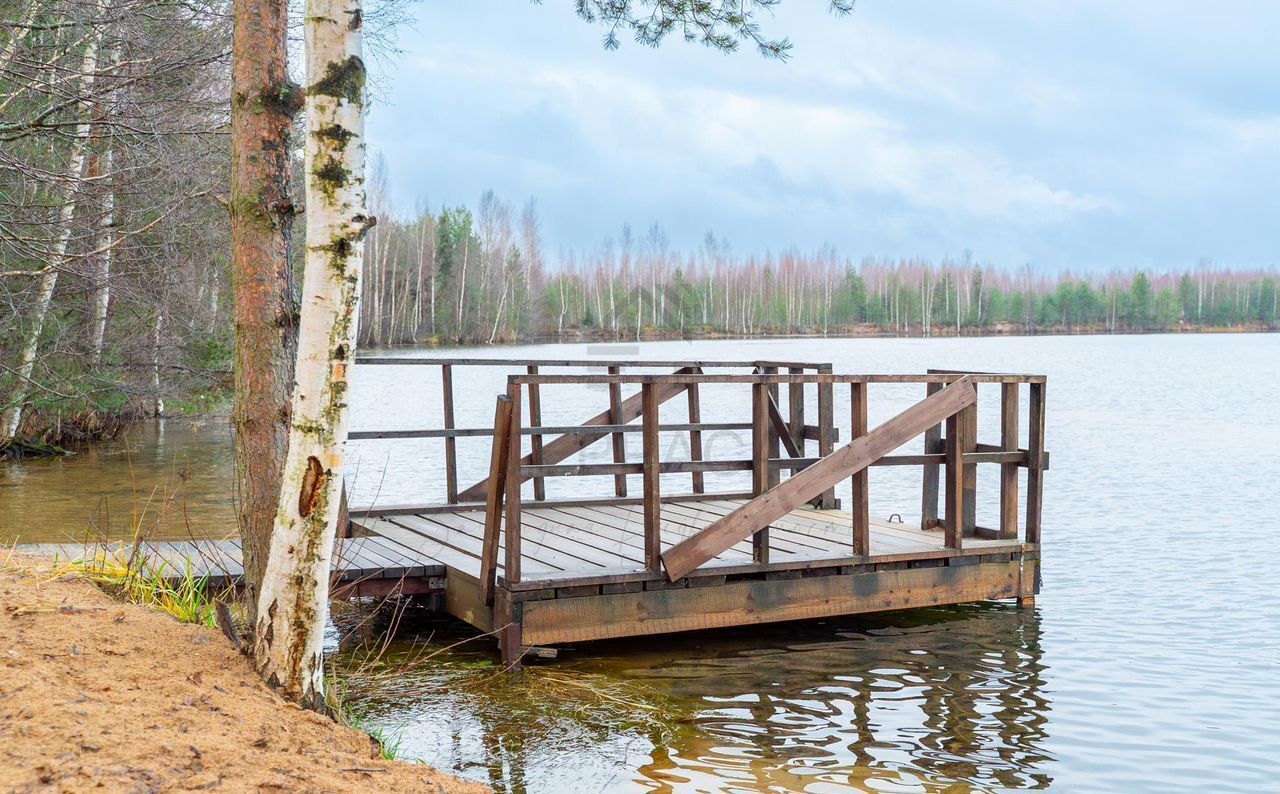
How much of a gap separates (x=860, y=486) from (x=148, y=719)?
492 centimetres

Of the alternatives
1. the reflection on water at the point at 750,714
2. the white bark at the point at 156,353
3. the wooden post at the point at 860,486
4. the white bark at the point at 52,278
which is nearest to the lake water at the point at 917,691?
the reflection on water at the point at 750,714

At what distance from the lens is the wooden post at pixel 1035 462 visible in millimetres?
7973

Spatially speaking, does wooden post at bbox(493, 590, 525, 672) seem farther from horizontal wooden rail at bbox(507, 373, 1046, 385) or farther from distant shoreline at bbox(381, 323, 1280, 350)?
distant shoreline at bbox(381, 323, 1280, 350)

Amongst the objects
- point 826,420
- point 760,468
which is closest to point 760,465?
point 760,468

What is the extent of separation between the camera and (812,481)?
7.27 meters

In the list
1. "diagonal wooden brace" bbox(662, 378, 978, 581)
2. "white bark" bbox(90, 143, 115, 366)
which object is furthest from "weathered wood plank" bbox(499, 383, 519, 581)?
"white bark" bbox(90, 143, 115, 366)

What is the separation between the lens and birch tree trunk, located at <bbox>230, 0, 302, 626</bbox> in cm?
462

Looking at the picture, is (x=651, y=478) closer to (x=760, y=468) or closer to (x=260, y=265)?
(x=760, y=468)

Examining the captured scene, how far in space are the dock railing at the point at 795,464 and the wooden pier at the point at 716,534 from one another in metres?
0.01

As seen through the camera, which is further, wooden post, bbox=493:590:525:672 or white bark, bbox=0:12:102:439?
white bark, bbox=0:12:102:439

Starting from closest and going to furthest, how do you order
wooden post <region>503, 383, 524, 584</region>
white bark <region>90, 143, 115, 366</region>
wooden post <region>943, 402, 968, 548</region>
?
wooden post <region>503, 383, 524, 584</region>, wooden post <region>943, 402, 968, 548</region>, white bark <region>90, 143, 115, 366</region>

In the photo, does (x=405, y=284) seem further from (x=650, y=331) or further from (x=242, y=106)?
(x=242, y=106)

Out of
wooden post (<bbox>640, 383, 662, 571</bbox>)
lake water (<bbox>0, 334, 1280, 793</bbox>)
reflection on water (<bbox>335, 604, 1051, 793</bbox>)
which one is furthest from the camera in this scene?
wooden post (<bbox>640, 383, 662, 571</bbox>)

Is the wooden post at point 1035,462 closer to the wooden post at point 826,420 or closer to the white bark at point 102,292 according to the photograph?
the wooden post at point 826,420
